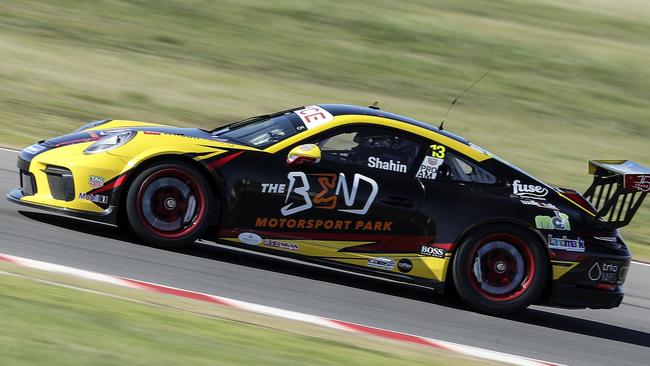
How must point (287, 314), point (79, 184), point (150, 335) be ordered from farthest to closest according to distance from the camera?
point (79, 184)
point (287, 314)
point (150, 335)

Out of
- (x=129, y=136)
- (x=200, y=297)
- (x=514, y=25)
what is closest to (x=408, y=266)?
(x=200, y=297)

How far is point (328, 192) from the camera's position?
7410 mm

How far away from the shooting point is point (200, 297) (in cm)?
666

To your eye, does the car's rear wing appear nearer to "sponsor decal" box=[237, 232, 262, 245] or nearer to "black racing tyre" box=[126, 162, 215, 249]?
"sponsor decal" box=[237, 232, 262, 245]

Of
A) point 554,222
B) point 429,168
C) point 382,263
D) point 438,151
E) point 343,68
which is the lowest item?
point 382,263

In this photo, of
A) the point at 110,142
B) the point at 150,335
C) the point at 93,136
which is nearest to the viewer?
the point at 150,335

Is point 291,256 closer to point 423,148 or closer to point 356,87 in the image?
point 423,148

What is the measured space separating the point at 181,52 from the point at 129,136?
924cm

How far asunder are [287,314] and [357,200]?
1.23 m

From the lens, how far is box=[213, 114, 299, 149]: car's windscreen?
760 centimetres

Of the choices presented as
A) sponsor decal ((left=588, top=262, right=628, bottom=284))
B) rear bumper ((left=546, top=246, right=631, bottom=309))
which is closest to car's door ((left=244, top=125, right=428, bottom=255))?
rear bumper ((left=546, top=246, right=631, bottom=309))

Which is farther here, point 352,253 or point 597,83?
point 597,83

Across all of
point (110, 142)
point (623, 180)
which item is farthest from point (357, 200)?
point (623, 180)

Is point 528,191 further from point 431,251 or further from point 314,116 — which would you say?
point 314,116
